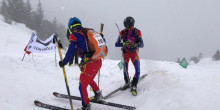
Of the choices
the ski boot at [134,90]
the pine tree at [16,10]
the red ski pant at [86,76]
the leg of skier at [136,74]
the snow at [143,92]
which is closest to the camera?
the snow at [143,92]

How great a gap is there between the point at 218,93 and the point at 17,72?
322 inches

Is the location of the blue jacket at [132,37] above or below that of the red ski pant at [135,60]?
above

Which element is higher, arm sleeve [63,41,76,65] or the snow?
arm sleeve [63,41,76,65]

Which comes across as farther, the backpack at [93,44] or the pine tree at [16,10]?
the pine tree at [16,10]

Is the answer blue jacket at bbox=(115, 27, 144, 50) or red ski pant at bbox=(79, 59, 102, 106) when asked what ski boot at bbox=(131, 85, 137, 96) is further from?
red ski pant at bbox=(79, 59, 102, 106)

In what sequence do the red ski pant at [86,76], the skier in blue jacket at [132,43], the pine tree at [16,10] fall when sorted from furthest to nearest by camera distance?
the pine tree at [16,10] < the skier in blue jacket at [132,43] < the red ski pant at [86,76]

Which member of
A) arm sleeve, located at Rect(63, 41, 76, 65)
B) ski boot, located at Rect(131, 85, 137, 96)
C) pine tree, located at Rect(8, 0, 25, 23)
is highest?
pine tree, located at Rect(8, 0, 25, 23)

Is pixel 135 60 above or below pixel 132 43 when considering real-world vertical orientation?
below

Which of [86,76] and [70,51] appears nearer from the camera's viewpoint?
[70,51]

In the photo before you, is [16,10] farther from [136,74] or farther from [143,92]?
[143,92]

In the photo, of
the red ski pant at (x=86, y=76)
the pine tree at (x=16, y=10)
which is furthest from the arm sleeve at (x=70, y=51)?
the pine tree at (x=16, y=10)

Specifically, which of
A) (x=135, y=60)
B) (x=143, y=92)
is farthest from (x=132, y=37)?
(x=143, y=92)

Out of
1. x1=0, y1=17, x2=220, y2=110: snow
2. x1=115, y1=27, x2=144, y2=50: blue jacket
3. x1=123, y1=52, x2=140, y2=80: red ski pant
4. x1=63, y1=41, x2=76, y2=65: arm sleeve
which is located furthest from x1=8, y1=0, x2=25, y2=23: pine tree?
x1=63, y1=41, x2=76, y2=65: arm sleeve

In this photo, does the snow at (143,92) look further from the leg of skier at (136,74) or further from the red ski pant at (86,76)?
the red ski pant at (86,76)
